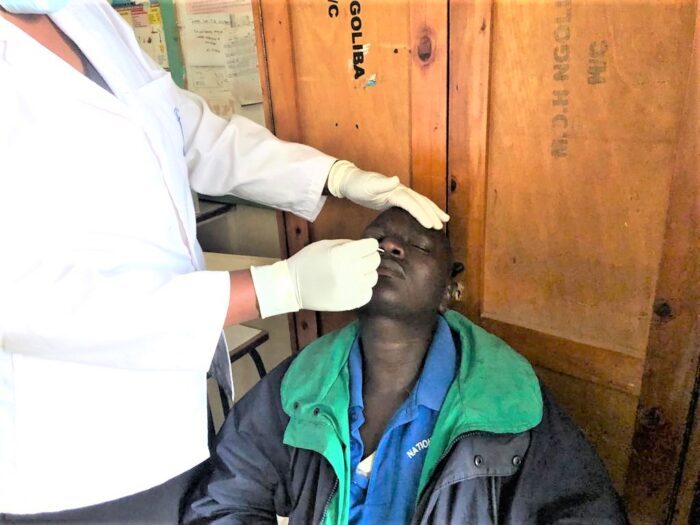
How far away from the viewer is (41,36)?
1.08 m

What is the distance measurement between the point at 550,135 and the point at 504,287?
1.19 ft

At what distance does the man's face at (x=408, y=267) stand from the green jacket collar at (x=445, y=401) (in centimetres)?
13

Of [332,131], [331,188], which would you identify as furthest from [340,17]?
[331,188]

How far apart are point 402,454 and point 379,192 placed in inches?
22.1

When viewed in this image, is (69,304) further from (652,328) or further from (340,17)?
(652,328)

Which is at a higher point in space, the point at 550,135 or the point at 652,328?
the point at 550,135

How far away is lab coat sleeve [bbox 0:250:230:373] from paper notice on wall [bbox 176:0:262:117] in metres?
1.32

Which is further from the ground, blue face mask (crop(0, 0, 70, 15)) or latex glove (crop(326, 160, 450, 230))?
blue face mask (crop(0, 0, 70, 15))

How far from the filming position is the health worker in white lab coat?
95 cm

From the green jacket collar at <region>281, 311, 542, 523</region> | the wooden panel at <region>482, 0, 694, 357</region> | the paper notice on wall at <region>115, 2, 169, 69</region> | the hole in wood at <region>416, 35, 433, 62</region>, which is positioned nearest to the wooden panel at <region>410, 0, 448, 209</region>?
the hole in wood at <region>416, 35, 433, 62</region>

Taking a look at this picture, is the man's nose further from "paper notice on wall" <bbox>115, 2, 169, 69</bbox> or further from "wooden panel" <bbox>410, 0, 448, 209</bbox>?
"paper notice on wall" <bbox>115, 2, 169, 69</bbox>

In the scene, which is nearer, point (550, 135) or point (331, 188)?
point (550, 135)

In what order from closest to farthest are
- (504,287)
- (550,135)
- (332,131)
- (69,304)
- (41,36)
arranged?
(69,304) → (41,36) → (550,135) → (504,287) → (332,131)

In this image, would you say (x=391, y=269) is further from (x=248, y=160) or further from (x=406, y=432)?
(x=248, y=160)
